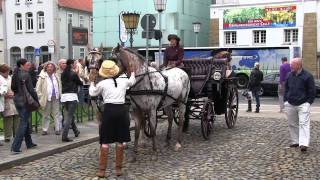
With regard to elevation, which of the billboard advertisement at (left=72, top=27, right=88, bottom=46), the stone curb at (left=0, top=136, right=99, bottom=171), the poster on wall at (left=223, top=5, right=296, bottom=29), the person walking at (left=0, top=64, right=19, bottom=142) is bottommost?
the stone curb at (left=0, top=136, right=99, bottom=171)

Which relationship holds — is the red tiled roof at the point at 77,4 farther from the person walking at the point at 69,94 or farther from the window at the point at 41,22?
the person walking at the point at 69,94

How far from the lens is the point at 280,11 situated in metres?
37.9

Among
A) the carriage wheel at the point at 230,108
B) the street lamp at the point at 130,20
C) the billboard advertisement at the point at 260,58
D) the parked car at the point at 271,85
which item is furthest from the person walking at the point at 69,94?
the billboard advertisement at the point at 260,58

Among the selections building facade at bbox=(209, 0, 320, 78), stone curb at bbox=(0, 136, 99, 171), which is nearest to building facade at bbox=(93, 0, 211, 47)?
building facade at bbox=(209, 0, 320, 78)

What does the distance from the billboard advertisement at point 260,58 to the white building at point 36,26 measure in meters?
23.6

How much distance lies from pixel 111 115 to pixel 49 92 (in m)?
4.32

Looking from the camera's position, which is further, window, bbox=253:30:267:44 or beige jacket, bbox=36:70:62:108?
window, bbox=253:30:267:44

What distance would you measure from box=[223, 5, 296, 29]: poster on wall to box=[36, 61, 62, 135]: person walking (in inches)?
1133

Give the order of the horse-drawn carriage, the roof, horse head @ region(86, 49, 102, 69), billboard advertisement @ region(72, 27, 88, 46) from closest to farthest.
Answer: horse head @ region(86, 49, 102, 69) < the horse-drawn carriage < billboard advertisement @ region(72, 27, 88, 46) < the roof

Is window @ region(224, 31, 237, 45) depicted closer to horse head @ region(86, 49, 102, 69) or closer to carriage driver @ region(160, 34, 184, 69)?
carriage driver @ region(160, 34, 184, 69)

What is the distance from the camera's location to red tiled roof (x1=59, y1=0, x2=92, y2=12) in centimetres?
5401

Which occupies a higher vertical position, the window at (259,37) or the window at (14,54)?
the window at (259,37)

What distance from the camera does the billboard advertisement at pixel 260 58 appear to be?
32.2 m

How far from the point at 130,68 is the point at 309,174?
11.1ft
